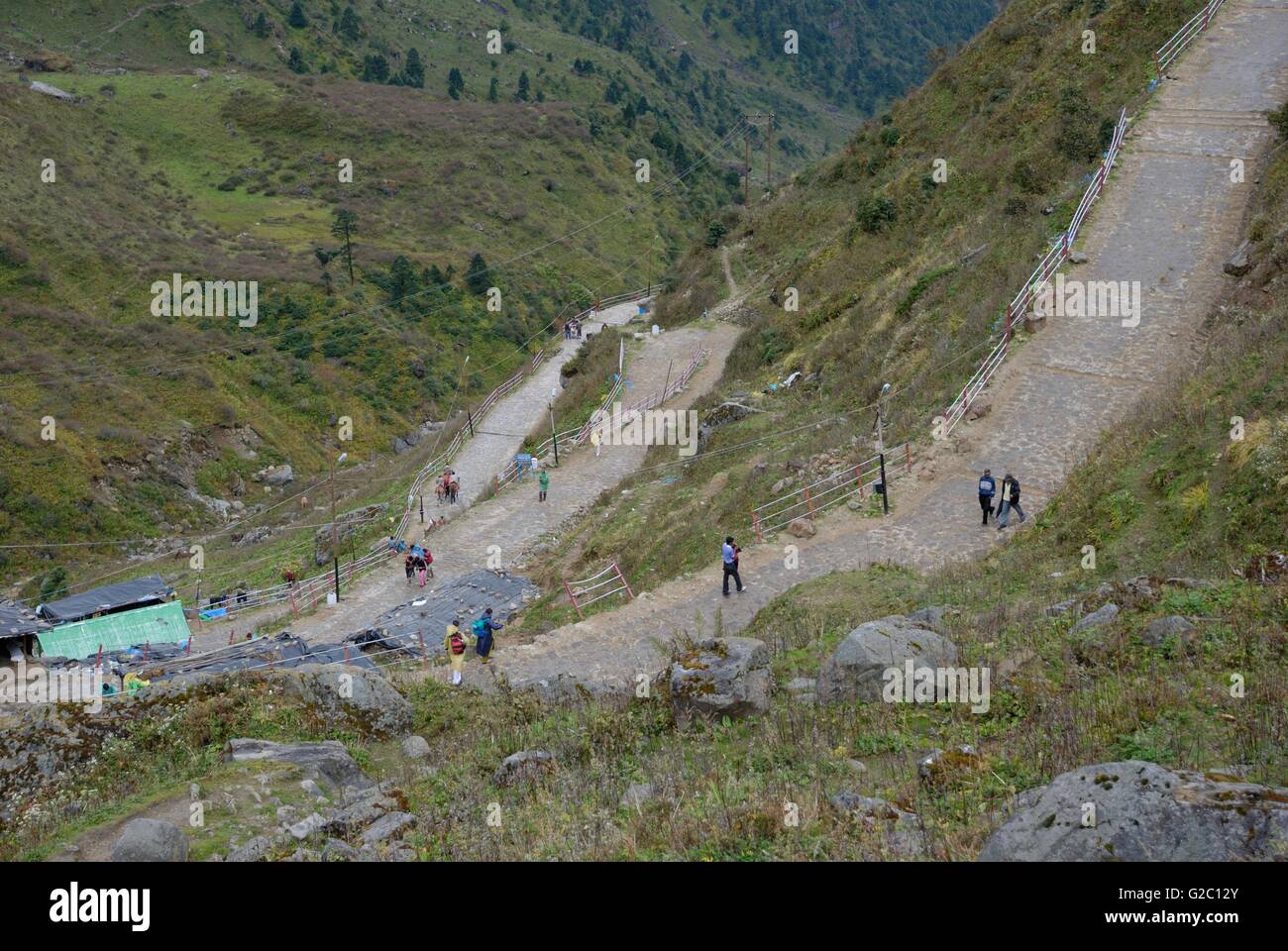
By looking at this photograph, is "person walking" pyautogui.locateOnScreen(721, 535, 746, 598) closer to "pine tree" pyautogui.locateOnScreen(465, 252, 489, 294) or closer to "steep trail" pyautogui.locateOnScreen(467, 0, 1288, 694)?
"steep trail" pyautogui.locateOnScreen(467, 0, 1288, 694)

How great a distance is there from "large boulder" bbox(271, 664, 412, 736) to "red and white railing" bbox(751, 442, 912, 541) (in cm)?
929

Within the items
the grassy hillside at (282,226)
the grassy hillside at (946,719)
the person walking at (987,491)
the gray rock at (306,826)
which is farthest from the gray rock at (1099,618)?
the grassy hillside at (282,226)

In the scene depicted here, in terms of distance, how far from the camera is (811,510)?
66.0 feet

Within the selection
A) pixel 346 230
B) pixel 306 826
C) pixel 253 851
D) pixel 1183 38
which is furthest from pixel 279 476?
pixel 253 851

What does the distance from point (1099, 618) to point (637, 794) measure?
17.0 feet

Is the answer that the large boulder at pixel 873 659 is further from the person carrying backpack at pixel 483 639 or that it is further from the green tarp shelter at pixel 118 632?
the green tarp shelter at pixel 118 632

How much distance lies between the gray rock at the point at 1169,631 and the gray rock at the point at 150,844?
856 centimetres

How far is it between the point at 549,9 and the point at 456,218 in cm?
9713

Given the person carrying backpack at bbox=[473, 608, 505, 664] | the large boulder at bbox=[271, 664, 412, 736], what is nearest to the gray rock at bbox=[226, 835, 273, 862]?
the large boulder at bbox=[271, 664, 412, 736]

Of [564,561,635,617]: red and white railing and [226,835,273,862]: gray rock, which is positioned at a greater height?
[564,561,635,617]: red and white railing

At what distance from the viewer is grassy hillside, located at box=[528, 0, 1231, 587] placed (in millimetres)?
23625
